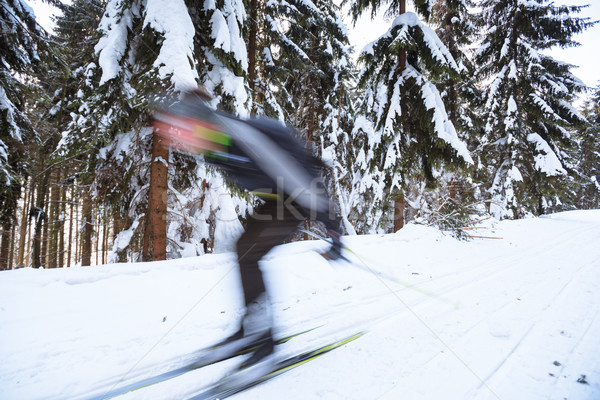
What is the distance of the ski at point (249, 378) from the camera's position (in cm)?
146

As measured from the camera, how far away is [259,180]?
1.92 meters

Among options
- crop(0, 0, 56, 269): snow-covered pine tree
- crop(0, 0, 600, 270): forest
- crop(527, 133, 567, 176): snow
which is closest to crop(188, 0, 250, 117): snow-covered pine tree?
crop(0, 0, 600, 270): forest

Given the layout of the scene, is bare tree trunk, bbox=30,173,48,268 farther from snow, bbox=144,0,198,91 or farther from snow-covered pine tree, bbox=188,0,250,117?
snow, bbox=144,0,198,91

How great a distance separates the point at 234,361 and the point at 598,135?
42.5 meters

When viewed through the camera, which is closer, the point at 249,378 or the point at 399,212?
the point at 249,378

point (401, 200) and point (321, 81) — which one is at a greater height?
point (321, 81)

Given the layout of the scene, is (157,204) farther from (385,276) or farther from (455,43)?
(455,43)

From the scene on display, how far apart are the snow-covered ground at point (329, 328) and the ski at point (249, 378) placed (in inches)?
2.2

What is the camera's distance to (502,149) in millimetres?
13711

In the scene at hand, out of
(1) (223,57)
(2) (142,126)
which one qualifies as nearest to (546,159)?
(1) (223,57)

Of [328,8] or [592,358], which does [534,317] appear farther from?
[328,8]

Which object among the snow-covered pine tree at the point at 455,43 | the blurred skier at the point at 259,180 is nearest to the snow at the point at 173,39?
the blurred skier at the point at 259,180

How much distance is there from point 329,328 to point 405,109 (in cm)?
756

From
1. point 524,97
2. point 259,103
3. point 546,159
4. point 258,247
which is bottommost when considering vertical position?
point 258,247
